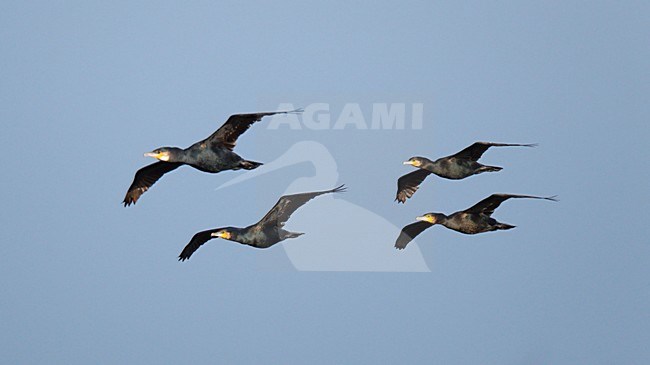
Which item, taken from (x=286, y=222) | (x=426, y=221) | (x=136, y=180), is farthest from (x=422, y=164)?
(x=136, y=180)

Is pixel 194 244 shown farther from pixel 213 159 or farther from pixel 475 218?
pixel 475 218

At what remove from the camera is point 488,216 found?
2034 inches

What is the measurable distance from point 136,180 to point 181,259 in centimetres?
309

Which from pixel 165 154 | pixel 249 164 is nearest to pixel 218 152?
pixel 249 164

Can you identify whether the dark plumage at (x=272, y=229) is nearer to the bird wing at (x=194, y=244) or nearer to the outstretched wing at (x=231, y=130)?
the outstretched wing at (x=231, y=130)

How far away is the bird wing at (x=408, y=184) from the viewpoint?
5625 cm

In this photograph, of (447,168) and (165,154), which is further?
(447,168)

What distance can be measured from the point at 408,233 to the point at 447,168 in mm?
7277

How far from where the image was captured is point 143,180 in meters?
55.1

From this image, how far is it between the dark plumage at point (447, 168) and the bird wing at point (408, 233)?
8.09ft

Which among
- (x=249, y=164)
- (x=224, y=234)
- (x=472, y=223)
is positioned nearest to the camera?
(x=249, y=164)

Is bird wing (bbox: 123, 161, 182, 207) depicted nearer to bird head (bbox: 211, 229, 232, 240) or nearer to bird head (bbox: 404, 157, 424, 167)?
bird head (bbox: 211, 229, 232, 240)

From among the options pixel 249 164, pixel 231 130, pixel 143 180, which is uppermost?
pixel 231 130

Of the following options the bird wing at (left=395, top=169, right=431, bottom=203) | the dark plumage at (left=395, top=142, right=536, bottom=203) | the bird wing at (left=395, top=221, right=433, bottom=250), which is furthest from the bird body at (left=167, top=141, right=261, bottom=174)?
the bird wing at (left=395, top=221, right=433, bottom=250)
